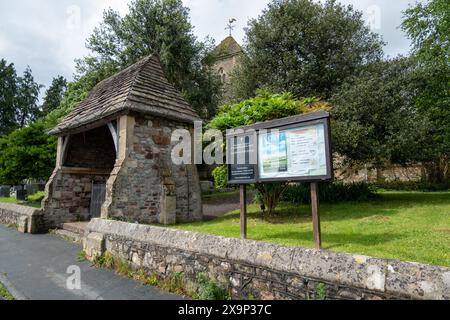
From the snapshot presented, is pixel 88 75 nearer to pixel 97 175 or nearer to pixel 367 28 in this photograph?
pixel 97 175

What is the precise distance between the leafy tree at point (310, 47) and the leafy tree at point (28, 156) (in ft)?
44.7

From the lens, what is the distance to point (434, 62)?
1450cm

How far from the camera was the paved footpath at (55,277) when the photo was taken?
4039mm

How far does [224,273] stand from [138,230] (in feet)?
6.88

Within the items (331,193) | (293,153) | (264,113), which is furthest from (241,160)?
(331,193)

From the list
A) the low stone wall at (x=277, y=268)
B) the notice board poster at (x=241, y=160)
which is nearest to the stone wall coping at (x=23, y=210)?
the low stone wall at (x=277, y=268)

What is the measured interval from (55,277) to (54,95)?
56.7 meters

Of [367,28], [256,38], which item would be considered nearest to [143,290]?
[256,38]

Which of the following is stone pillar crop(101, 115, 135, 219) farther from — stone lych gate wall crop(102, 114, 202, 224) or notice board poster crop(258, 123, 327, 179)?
notice board poster crop(258, 123, 327, 179)

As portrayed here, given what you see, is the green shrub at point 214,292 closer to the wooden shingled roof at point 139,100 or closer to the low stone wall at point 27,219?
the wooden shingled roof at point 139,100

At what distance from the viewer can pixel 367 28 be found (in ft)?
46.1

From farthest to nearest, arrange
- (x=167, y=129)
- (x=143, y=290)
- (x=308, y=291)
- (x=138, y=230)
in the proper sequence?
1. (x=167, y=129)
2. (x=138, y=230)
3. (x=143, y=290)
4. (x=308, y=291)

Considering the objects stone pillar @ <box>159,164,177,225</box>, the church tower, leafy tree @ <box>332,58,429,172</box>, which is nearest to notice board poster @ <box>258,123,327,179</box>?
stone pillar @ <box>159,164,177,225</box>

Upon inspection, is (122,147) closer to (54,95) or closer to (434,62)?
(434,62)
